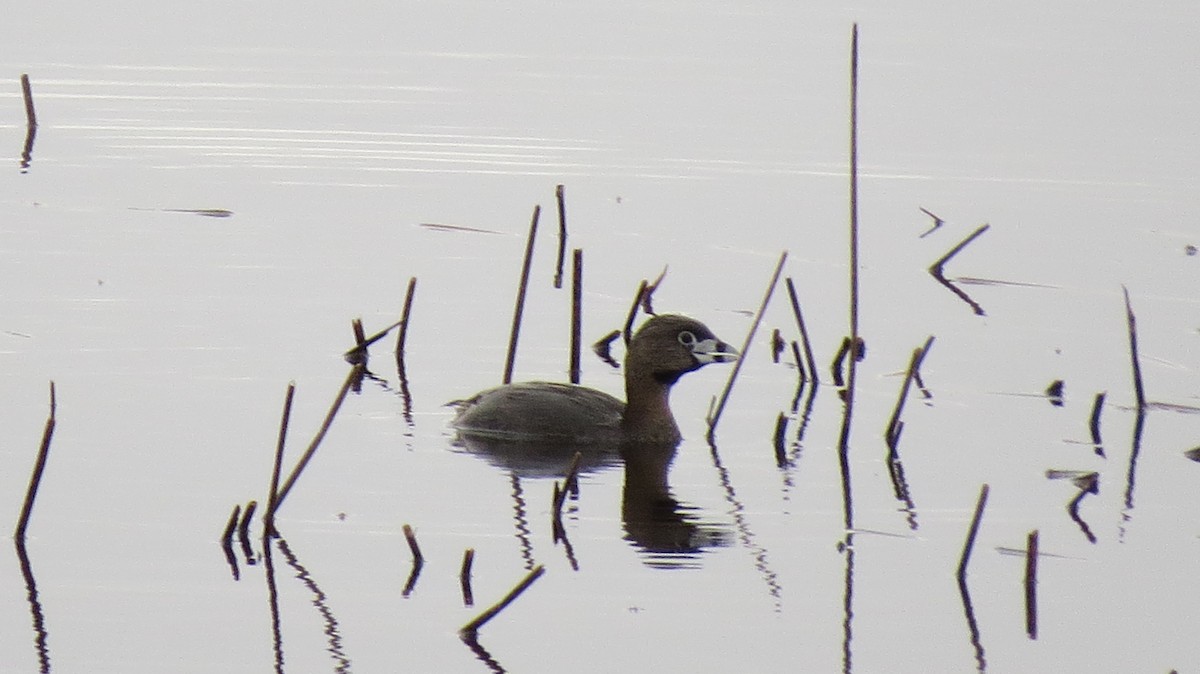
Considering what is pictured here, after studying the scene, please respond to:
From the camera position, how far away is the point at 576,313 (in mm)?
12867

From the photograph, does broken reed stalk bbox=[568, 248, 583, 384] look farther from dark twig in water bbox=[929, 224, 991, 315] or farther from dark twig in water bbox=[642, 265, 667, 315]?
dark twig in water bbox=[929, 224, 991, 315]

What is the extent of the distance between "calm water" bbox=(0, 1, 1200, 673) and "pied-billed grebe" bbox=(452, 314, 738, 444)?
0.39 m

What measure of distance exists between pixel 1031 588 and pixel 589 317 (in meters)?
6.15

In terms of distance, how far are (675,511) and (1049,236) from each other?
8.09 metres

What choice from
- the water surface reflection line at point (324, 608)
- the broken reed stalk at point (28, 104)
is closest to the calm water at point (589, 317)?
the water surface reflection line at point (324, 608)

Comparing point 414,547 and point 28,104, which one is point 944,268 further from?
point 28,104

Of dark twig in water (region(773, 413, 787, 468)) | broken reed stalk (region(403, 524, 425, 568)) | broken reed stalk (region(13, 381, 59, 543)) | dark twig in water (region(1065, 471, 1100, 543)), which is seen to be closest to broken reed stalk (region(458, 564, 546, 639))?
broken reed stalk (region(403, 524, 425, 568))

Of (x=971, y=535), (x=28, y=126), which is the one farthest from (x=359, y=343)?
(x=28, y=126)

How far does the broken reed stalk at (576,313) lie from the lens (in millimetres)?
12672

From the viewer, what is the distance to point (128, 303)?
583 inches

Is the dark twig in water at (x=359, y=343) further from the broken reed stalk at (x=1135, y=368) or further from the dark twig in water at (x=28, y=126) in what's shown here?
the dark twig in water at (x=28, y=126)

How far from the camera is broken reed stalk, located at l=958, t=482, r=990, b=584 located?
9.20 metres

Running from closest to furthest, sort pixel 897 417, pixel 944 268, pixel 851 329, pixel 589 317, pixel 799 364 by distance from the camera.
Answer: pixel 851 329, pixel 897 417, pixel 799 364, pixel 589 317, pixel 944 268

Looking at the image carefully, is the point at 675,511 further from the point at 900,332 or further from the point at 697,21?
the point at 697,21
